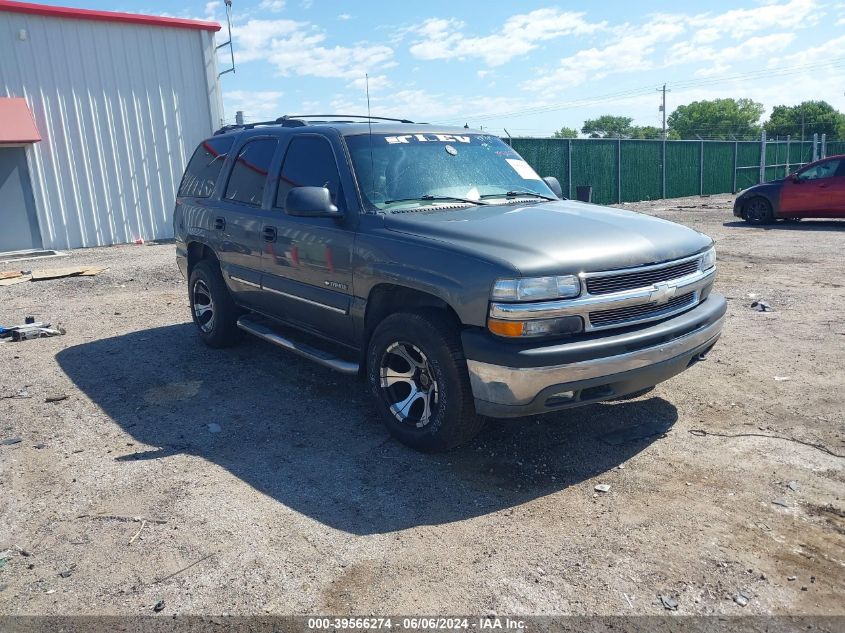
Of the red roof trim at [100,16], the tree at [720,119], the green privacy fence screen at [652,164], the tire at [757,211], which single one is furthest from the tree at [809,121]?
the red roof trim at [100,16]

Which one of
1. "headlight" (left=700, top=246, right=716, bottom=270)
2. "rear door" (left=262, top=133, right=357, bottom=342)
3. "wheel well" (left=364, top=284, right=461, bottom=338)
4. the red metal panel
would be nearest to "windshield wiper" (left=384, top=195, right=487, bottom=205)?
→ "rear door" (left=262, top=133, right=357, bottom=342)

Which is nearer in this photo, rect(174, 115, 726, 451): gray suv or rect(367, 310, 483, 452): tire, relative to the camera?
rect(174, 115, 726, 451): gray suv

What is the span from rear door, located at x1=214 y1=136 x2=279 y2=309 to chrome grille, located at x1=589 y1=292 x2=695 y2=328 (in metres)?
2.91

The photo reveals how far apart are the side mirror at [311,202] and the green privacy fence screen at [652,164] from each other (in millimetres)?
16500

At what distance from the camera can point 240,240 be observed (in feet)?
19.1

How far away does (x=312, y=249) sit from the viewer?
4902 mm

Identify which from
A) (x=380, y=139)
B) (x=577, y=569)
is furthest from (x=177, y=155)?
(x=577, y=569)

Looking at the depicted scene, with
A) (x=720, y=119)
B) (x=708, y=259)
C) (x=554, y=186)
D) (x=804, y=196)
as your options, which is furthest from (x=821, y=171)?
(x=720, y=119)

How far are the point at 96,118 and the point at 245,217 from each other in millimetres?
12666

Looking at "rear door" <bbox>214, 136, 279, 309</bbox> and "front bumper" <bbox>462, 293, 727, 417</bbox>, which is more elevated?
"rear door" <bbox>214, 136, 279, 309</bbox>

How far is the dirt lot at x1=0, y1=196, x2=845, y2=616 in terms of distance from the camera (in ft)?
9.69

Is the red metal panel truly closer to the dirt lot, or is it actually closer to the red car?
the dirt lot

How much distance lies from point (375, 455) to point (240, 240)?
248cm

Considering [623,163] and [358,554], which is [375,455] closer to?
[358,554]
